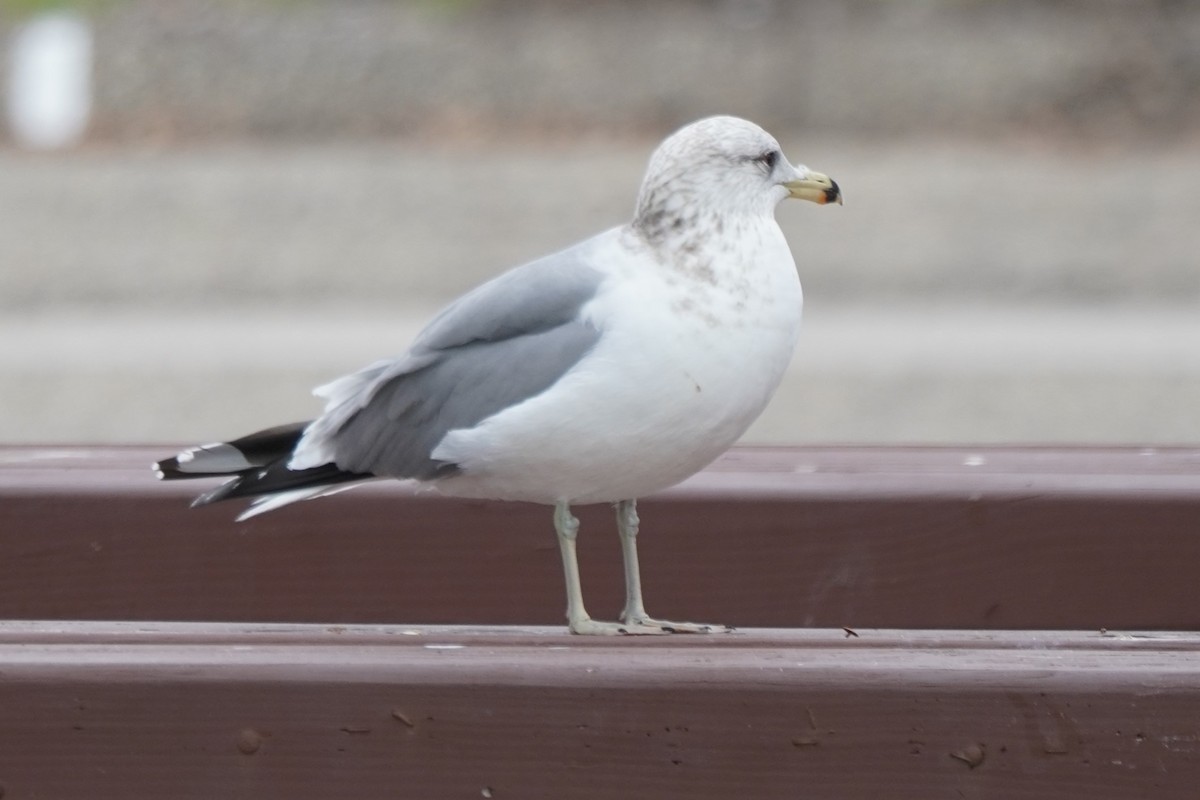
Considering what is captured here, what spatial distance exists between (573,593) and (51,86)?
12140mm

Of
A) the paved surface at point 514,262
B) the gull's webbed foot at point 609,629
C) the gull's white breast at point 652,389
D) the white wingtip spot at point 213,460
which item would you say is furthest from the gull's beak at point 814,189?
the paved surface at point 514,262

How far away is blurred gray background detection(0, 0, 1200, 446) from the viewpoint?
317 inches

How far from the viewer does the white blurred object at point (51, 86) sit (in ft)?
41.4

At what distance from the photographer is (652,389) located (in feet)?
5.59

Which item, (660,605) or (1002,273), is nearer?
(660,605)

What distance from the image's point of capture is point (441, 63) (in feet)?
41.8

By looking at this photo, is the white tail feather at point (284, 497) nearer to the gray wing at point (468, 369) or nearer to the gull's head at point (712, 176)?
the gray wing at point (468, 369)

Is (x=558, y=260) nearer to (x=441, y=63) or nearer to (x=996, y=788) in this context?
(x=996, y=788)

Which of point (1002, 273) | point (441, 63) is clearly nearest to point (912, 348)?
point (1002, 273)

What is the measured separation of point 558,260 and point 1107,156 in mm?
10569

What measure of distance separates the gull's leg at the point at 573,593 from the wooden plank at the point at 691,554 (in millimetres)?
267

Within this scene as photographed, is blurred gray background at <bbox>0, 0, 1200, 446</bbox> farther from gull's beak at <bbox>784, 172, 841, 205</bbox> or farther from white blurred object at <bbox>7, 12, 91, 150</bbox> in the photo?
gull's beak at <bbox>784, 172, 841, 205</bbox>

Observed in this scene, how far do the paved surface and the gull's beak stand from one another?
512 cm

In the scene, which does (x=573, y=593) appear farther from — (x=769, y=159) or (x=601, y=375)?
(x=769, y=159)
